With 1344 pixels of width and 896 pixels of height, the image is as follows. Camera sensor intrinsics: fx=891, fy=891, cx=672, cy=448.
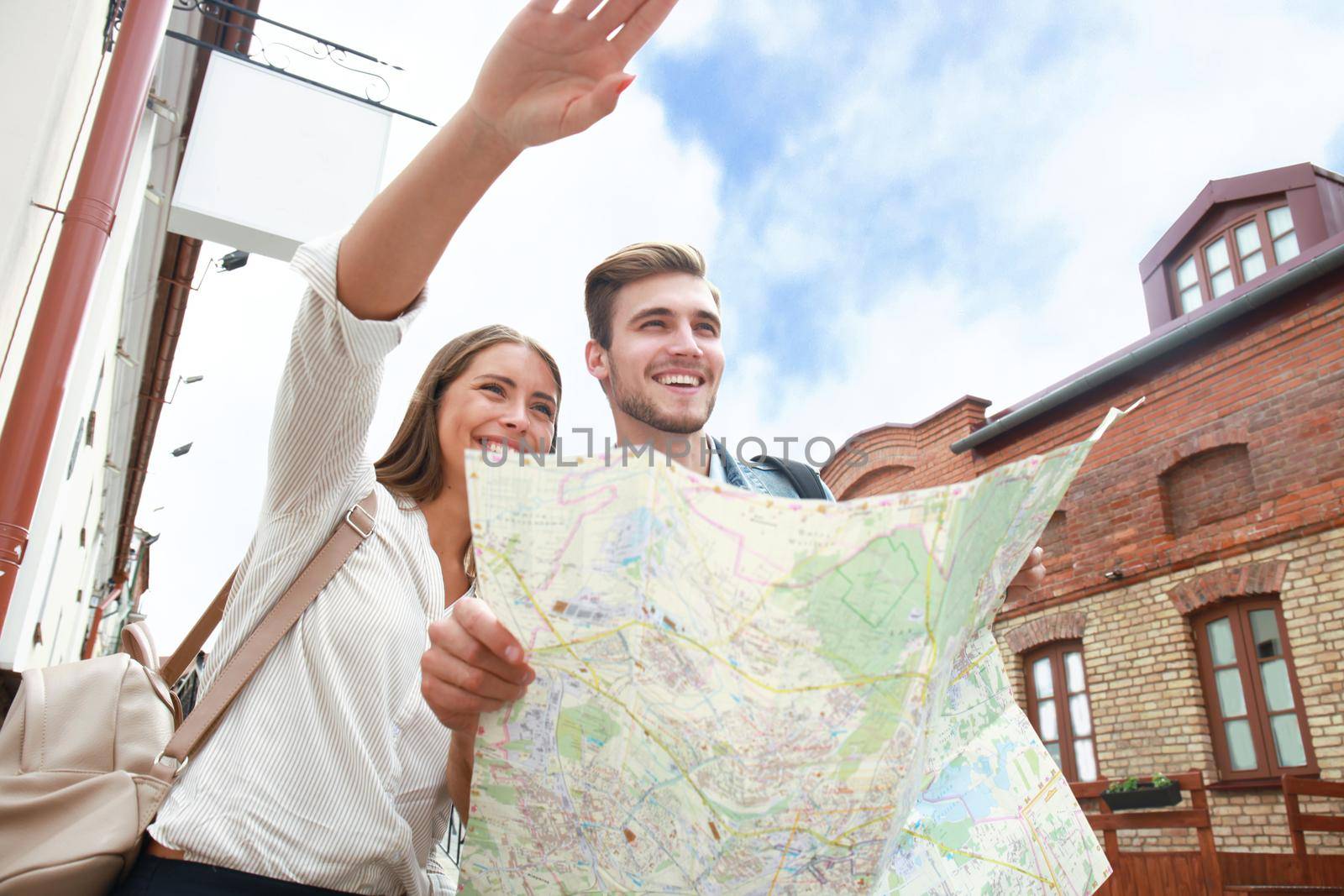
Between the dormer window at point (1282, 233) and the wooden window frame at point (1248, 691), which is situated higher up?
the dormer window at point (1282, 233)

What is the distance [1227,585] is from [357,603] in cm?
1049

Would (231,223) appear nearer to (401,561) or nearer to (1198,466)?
(401,561)

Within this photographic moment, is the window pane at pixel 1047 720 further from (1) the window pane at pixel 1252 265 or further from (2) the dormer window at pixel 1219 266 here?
(1) the window pane at pixel 1252 265

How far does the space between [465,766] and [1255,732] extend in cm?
1054

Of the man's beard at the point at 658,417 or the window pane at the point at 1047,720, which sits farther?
the window pane at the point at 1047,720

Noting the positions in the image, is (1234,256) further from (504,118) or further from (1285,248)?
(504,118)

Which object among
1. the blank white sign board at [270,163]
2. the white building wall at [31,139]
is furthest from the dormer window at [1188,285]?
the white building wall at [31,139]

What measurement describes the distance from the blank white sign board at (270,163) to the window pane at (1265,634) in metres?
9.66

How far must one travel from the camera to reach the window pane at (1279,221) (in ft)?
37.3

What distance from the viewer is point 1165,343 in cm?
1022

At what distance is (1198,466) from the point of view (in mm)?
10242

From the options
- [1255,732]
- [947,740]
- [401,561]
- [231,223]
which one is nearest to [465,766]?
[401,561]

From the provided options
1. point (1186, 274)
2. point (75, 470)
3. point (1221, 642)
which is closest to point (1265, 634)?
point (1221, 642)

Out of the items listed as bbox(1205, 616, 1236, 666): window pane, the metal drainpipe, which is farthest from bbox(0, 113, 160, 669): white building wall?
bbox(1205, 616, 1236, 666): window pane
